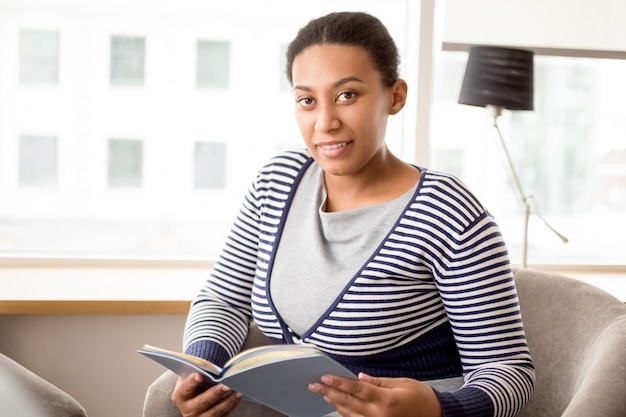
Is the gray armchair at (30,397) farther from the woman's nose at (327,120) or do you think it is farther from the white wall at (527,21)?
the white wall at (527,21)

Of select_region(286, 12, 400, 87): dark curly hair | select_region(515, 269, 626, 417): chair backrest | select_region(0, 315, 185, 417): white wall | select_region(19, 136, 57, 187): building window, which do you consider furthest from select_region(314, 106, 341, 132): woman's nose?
select_region(19, 136, 57, 187): building window

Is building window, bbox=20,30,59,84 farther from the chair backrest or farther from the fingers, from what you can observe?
the fingers

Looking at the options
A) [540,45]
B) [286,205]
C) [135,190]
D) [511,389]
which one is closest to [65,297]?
[135,190]

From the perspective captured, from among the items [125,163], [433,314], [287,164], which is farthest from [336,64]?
[125,163]

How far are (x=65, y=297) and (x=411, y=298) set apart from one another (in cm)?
119

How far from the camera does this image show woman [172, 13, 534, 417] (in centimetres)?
151

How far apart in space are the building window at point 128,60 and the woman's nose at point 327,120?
4.28 feet

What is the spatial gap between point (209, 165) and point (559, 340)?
56.5 inches

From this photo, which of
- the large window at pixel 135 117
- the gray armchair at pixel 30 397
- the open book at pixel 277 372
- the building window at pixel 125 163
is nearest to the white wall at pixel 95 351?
the large window at pixel 135 117

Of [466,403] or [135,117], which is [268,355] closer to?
[466,403]

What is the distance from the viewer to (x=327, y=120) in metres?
1.56

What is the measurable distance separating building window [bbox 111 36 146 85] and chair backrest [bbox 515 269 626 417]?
148cm

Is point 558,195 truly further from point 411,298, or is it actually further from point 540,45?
point 411,298

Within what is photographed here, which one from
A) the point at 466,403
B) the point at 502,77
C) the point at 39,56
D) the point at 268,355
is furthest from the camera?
the point at 39,56
